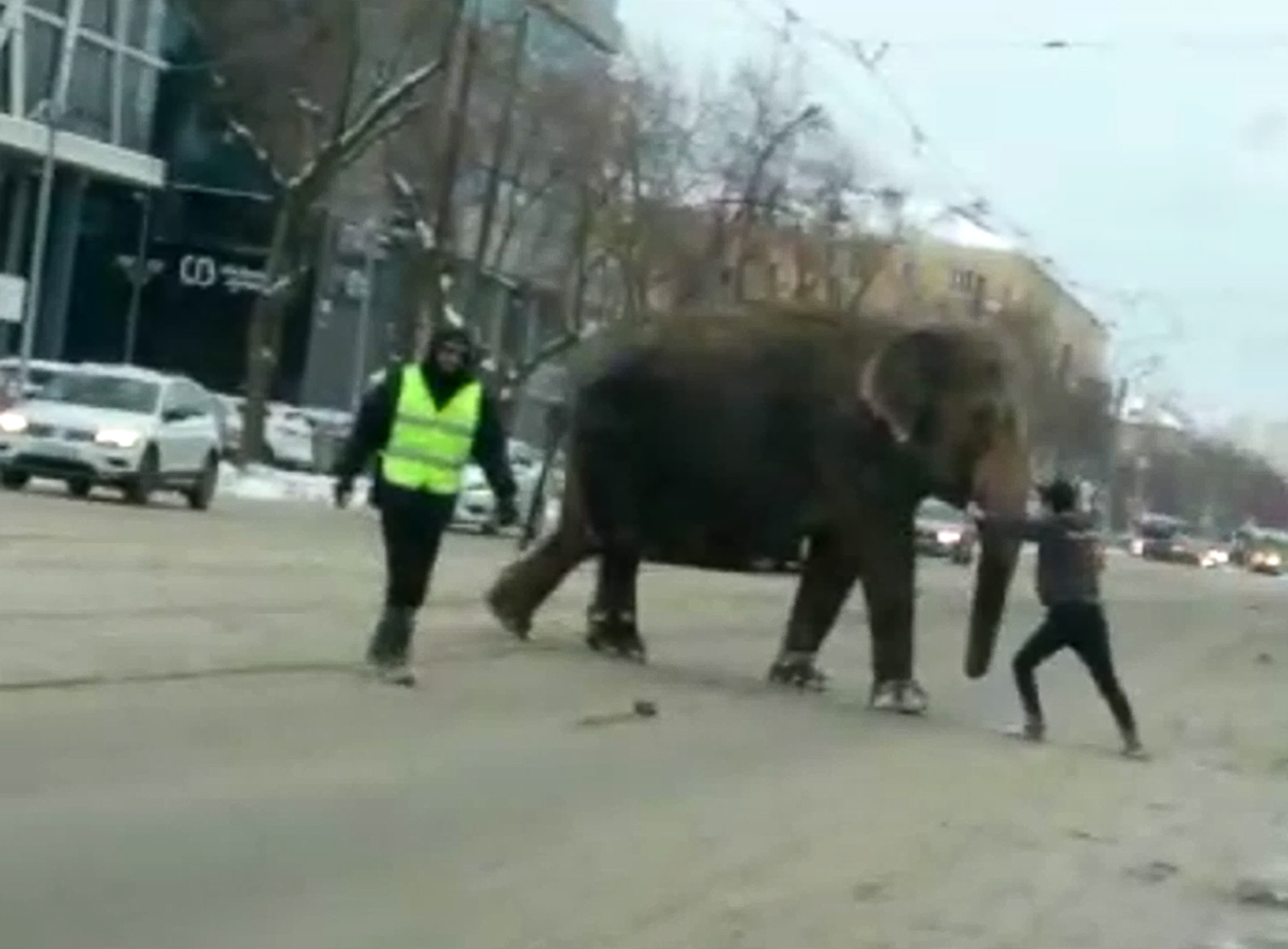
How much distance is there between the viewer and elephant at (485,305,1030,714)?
2209 centimetres

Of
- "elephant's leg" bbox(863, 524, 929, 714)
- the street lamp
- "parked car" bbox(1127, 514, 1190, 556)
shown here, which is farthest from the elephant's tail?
"parked car" bbox(1127, 514, 1190, 556)

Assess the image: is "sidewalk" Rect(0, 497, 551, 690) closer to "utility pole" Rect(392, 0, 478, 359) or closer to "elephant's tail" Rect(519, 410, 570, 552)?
"elephant's tail" Rect(519, 410, 570, 552)

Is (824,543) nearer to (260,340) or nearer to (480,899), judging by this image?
(480,899)

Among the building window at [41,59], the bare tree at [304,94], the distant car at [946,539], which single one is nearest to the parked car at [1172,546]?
the distant car at [946,539]

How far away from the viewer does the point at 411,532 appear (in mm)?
17734

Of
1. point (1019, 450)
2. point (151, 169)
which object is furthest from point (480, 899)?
point (151, 169)

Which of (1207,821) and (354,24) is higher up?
(354,24)

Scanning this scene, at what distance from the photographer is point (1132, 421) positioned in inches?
7008

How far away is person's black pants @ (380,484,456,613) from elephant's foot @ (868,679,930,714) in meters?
Result: 4.59

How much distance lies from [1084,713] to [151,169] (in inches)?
2244

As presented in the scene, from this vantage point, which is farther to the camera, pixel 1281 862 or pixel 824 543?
pixel 824 543

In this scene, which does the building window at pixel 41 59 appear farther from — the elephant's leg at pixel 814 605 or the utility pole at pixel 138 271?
the elephant's leg at pixel 814 605

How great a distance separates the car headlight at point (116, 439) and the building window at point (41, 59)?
33.4 metres

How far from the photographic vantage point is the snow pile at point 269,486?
189 feet
